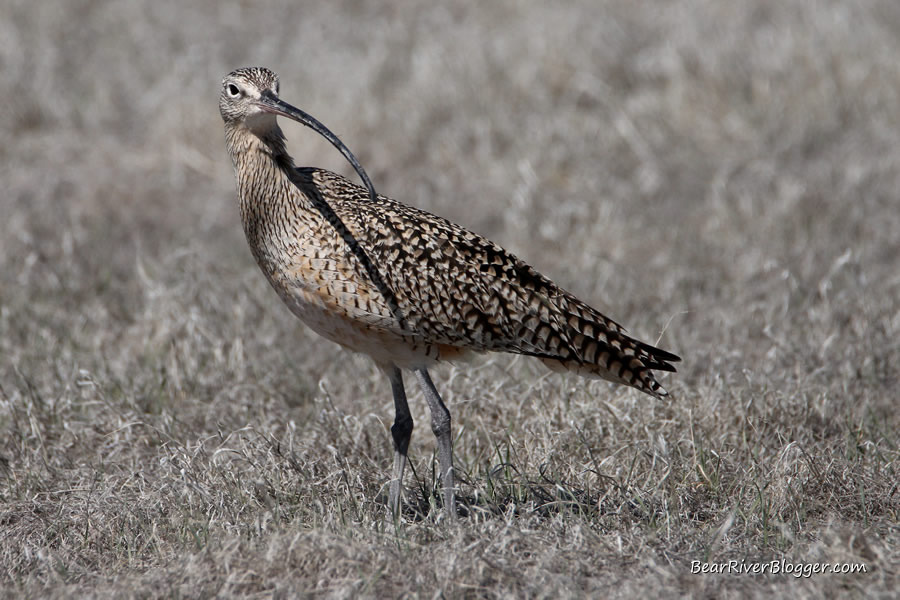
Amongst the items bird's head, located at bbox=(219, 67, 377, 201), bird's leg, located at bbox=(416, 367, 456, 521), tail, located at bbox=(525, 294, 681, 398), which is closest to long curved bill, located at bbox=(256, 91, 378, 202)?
bird's head, located at bbox=(219, 67, 377, 201)

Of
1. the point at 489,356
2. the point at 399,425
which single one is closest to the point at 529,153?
the point at 489,356

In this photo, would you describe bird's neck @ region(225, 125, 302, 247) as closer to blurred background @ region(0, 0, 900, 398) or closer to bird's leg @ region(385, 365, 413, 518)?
bird's leg @ region(385, 365, 413, 518)

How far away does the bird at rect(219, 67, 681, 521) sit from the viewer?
4.31 metres

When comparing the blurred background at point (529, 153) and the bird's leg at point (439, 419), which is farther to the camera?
the blurred background at point (529, 153)

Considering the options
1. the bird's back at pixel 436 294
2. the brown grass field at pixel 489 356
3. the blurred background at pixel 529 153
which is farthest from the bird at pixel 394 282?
the blurred background at pixel 529 153

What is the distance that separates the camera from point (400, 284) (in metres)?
4.33

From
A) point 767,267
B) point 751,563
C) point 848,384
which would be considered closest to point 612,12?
point 767,267

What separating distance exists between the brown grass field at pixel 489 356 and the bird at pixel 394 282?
0.47 meters

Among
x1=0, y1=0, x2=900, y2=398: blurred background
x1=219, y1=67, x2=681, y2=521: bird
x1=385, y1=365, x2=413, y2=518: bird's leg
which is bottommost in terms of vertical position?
x1=385, y1=365, x2=413, y2=518: bird's leg

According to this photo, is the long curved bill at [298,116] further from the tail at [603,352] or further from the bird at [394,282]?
the tail at [603,352]

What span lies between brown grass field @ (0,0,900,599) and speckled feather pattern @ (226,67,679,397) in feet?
1.69

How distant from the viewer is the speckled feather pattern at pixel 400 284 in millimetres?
4312

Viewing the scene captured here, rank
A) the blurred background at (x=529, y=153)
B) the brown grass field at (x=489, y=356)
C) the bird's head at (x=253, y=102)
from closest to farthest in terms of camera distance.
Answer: the brown grass field at (x=489, y=356)
the bird's head at (x=253, y=102)
the blurred background at (x=529, y=153)

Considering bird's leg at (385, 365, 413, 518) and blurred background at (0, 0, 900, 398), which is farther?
blurred background at (0, 0, 900, 398)
